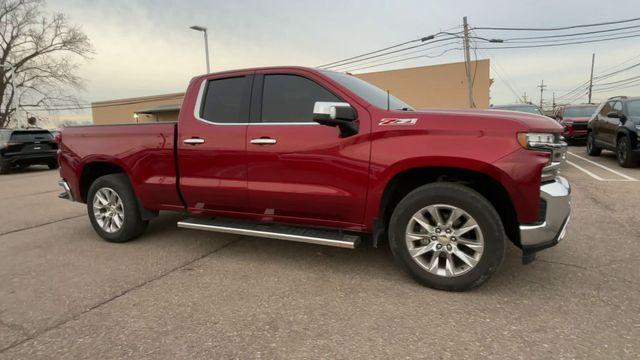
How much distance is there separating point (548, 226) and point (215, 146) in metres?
3.01

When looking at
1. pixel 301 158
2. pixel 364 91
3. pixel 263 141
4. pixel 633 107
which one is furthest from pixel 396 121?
pixel 633 107

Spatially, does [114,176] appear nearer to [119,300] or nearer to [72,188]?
[72,188]

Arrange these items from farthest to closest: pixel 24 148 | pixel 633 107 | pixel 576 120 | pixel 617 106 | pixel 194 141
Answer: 1. pixel 576 120
2. pixel 24 148
3. pixel 617 106
4. pixel 633 107
5. pixel 194 141

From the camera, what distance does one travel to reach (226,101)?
14.2 feet

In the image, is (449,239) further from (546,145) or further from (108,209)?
(108,209)

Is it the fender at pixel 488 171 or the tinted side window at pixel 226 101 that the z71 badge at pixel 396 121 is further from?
the tinted side window at pixel 226 101

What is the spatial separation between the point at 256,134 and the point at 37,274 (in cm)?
250

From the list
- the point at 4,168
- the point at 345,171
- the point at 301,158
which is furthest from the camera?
the point at 4,168

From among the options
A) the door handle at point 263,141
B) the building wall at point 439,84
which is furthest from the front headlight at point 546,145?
the building wall at point 439,84

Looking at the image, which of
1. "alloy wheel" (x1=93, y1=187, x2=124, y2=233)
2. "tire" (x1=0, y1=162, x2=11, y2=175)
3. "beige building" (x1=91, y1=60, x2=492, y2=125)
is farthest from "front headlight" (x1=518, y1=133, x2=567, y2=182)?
"beige building" (x1=91, y1=60, x2=492, y2=125)

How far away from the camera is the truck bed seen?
4543 millimetres

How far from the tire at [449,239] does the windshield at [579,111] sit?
51.8 feet

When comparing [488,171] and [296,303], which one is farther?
[296,303]

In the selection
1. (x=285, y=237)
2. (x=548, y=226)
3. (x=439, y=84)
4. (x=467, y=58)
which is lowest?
(x=285, y=237)
